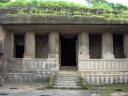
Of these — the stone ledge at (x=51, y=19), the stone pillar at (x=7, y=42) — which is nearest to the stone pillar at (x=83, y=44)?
the stone ledge at (x=51, y=19)

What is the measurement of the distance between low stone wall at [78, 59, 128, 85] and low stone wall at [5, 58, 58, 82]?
2.00 meters

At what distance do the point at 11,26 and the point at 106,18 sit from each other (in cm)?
609

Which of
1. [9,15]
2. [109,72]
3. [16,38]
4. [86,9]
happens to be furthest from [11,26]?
[109,72]

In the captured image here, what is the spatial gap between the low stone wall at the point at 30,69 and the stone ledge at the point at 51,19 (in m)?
2.68

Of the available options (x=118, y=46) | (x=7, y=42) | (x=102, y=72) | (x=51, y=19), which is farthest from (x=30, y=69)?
(x=118, y=46)

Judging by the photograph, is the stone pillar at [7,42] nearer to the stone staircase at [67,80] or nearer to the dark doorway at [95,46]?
the stone staircase at [67,80]

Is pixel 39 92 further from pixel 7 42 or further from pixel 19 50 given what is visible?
pixel 19 50

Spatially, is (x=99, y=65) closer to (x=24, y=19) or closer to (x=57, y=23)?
(x=57, y=23)

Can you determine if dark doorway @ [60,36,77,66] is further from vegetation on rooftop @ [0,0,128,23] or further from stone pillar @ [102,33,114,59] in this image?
stone pillar @ [102,33,114,59]

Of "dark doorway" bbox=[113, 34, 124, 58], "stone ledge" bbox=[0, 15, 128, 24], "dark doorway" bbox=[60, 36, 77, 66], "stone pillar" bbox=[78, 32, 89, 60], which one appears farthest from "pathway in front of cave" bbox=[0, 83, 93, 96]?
"dark doorway" bbox=[60, 36, 77, 66]

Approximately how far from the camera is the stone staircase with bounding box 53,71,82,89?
58.1 ft

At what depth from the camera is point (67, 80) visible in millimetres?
18797

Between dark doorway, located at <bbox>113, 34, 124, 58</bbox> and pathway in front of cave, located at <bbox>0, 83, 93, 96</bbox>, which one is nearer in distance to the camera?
pathway in front of cave, located at <bbox>0, 83, 93, 96</bbox>

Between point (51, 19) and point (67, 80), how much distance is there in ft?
12.8
